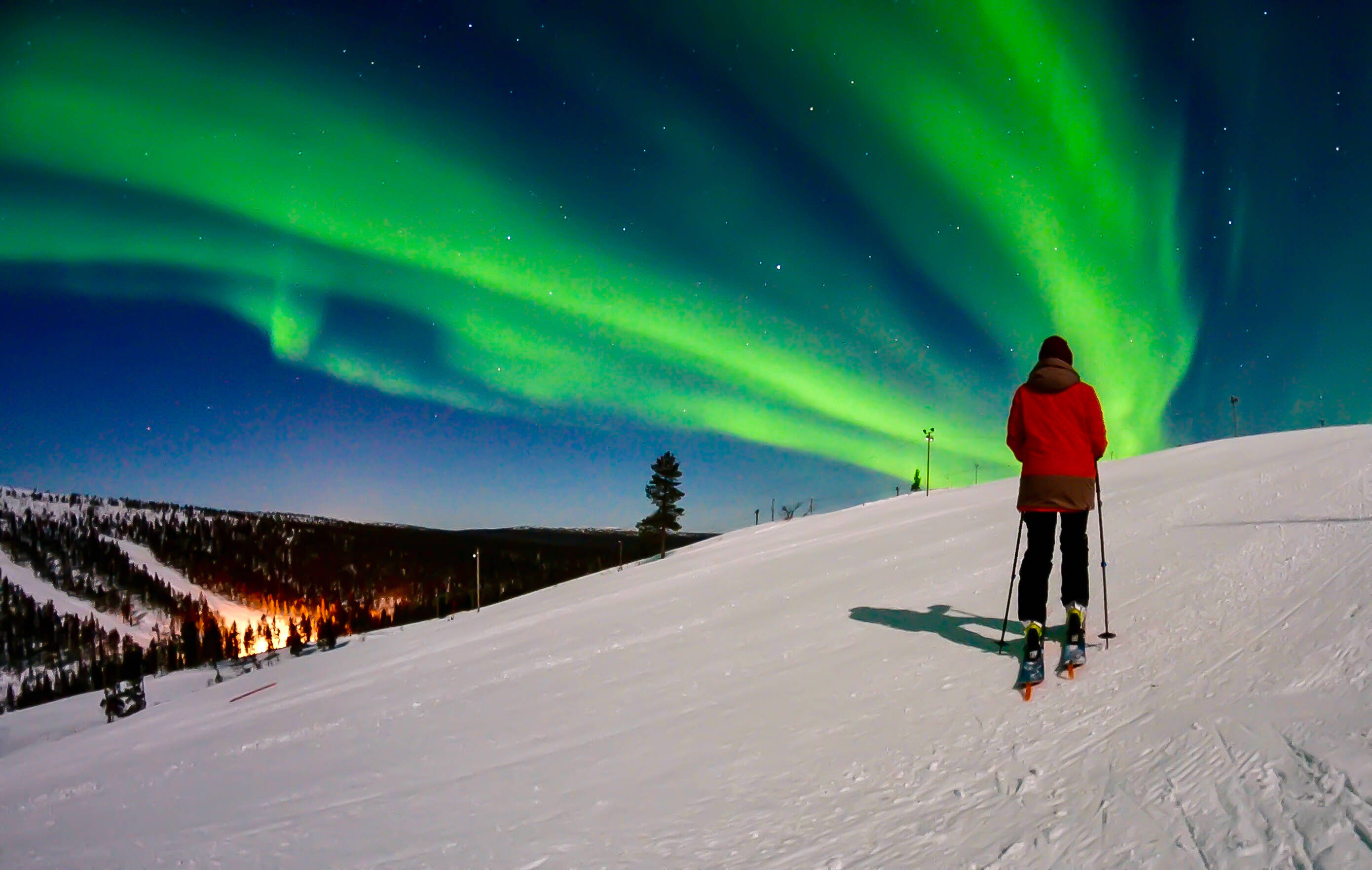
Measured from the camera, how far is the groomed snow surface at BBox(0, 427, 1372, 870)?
3.26m

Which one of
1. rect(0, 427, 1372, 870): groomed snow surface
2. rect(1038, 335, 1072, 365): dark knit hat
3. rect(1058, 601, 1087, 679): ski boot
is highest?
rect(1038, 335, 1072, 365): dark knit hat

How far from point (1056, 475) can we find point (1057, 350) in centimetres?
111

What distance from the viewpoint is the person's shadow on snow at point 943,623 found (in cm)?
639

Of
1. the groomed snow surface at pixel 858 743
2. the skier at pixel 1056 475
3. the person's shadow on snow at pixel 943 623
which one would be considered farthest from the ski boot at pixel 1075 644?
the person's shadow on snow at pixel 943 623

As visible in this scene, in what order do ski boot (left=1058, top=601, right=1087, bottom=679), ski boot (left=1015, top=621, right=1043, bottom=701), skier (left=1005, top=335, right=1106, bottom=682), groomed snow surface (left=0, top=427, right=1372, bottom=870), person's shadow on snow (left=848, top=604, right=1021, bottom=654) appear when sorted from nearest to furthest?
groomed snow surface (left=0, top=427, right=1372, bottom=870) → ski boot (left=1015, top=621, right=1043, bottom=701) → ski boot (left=1058, top=601, right=1087, bottom=679) → skier (left=1005, top=335, right=1106, bottom=682) → person's shadow on snow (left=848, top=604, right=1021, bottom=654)

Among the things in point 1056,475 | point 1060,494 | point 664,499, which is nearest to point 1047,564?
point 1060,494

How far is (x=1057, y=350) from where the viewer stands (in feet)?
19.2

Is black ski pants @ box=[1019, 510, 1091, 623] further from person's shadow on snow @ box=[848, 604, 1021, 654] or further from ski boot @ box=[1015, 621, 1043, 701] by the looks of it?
person's shadow on snow @ box=[848, 604, 1021, 654]

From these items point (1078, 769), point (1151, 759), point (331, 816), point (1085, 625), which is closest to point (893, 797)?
point (1078, 769)

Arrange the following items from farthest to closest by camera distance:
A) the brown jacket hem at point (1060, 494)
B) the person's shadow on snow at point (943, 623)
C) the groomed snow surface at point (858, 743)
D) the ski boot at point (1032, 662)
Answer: the person's shadow on snow at point (943, 623) → the brown jacket hem at point (1060, 494) → the ski boot at point (1032, 662) → the groomed snow surface at point (858, 743)

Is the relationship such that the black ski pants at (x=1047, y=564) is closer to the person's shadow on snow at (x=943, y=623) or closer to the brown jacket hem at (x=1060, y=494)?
the brown jacket hem at (x=1060, y=494)

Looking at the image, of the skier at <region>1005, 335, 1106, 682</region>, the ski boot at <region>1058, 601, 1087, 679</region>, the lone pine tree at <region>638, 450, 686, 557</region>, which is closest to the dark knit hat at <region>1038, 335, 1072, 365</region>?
the skier at <region>1005, 335, 1106, 682</region>

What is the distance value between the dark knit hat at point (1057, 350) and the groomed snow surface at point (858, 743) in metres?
2.36

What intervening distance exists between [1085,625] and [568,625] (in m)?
9.39
